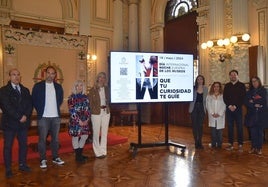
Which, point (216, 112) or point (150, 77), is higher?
point (150, 77)

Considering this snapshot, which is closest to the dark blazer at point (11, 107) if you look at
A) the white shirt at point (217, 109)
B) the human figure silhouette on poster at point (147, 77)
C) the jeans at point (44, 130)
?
the jeans at point (44, 130)

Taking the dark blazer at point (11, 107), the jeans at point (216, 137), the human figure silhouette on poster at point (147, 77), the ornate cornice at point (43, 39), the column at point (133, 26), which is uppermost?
the column at point (133, 26)

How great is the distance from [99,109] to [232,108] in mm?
2324

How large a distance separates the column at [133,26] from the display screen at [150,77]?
16.9 feet

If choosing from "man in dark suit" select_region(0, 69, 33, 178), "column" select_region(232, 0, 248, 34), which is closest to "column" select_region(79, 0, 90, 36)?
"column" select_region(232, 0, 248, 34)

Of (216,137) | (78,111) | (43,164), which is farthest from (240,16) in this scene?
(43,164)

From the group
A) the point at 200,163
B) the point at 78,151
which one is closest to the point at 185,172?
the point at 200,163

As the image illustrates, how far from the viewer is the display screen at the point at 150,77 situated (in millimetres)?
4773

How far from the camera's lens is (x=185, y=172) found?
12.6 ft

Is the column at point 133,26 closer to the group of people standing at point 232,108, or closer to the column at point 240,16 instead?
the column at point 240,16

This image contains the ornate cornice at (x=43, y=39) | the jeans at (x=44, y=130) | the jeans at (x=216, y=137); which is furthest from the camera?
the ornate cornice at (x=43, y=39)

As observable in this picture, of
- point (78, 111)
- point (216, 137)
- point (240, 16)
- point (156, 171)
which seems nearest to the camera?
point (156, 171)

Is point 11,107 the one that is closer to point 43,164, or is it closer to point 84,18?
point 43,164

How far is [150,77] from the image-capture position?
4992 millimetres
